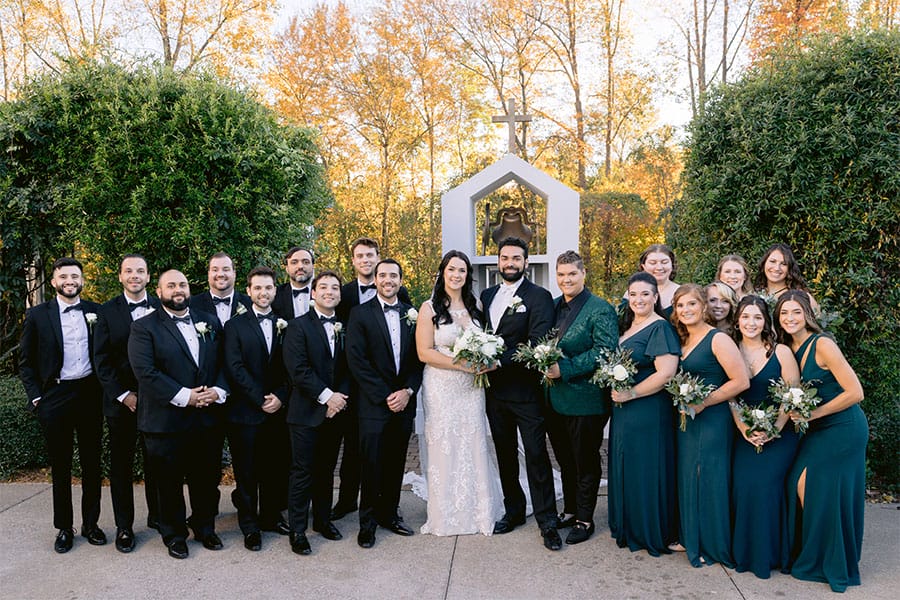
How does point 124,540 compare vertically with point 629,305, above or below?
below

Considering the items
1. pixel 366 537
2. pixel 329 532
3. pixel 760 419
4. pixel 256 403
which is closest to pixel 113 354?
pixel 256 403

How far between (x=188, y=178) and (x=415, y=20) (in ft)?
65.5

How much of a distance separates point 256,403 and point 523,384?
205cm

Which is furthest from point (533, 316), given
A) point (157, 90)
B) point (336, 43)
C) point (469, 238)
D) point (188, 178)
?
point (336, 43)

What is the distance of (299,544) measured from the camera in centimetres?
489

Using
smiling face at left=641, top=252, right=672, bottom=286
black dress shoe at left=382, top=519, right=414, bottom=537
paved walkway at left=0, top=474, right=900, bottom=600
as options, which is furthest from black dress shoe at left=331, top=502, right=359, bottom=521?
smiling face at left=641, top=252, right=672, bottom=286

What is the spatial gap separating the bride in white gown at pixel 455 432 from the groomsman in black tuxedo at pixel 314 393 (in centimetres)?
68

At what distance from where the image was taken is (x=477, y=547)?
497cm

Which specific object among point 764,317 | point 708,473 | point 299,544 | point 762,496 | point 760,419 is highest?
point 764,317

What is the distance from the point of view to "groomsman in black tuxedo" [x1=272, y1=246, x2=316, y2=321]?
5.69 metres

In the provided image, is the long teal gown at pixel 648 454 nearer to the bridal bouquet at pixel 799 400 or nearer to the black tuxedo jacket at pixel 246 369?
the bridal bouquet at pixel 799 400

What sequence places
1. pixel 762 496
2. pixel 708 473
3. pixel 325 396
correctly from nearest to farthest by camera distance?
1. pixel 762 496
2. pixel 708 473
3. pixel 325 396

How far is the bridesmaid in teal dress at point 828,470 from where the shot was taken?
168 inches

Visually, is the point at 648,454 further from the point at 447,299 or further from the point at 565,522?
the point at 447,299
